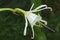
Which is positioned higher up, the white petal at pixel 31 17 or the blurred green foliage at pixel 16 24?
the blurred green foliage at pixel 16 24

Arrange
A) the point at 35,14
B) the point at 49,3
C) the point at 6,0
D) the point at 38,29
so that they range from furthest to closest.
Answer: the point at 6,0, the point at 49,3, the point at 38,29, the point at 35,14

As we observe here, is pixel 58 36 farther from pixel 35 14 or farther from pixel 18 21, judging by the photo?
pixel 35 14

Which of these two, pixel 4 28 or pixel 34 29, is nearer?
pixel 34 29

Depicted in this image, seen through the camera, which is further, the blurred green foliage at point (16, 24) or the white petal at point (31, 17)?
the blurred green foliage at point (16, 24)

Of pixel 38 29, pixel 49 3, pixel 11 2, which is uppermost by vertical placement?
pixel 11 2

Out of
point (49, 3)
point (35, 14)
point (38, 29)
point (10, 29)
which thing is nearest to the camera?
point (35, 14)

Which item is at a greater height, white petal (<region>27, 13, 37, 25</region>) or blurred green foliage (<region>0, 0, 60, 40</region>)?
blurred green foliage (<region>0, 0, 60, 40</region>)

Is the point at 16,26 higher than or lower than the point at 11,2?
lower

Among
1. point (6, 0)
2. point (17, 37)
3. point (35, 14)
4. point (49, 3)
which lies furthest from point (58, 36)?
point (35, 14)

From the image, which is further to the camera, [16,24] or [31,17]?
[16,24]

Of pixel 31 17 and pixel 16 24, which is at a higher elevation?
pixel 16 24

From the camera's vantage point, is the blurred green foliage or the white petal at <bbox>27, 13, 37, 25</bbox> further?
the blurred green foliage
